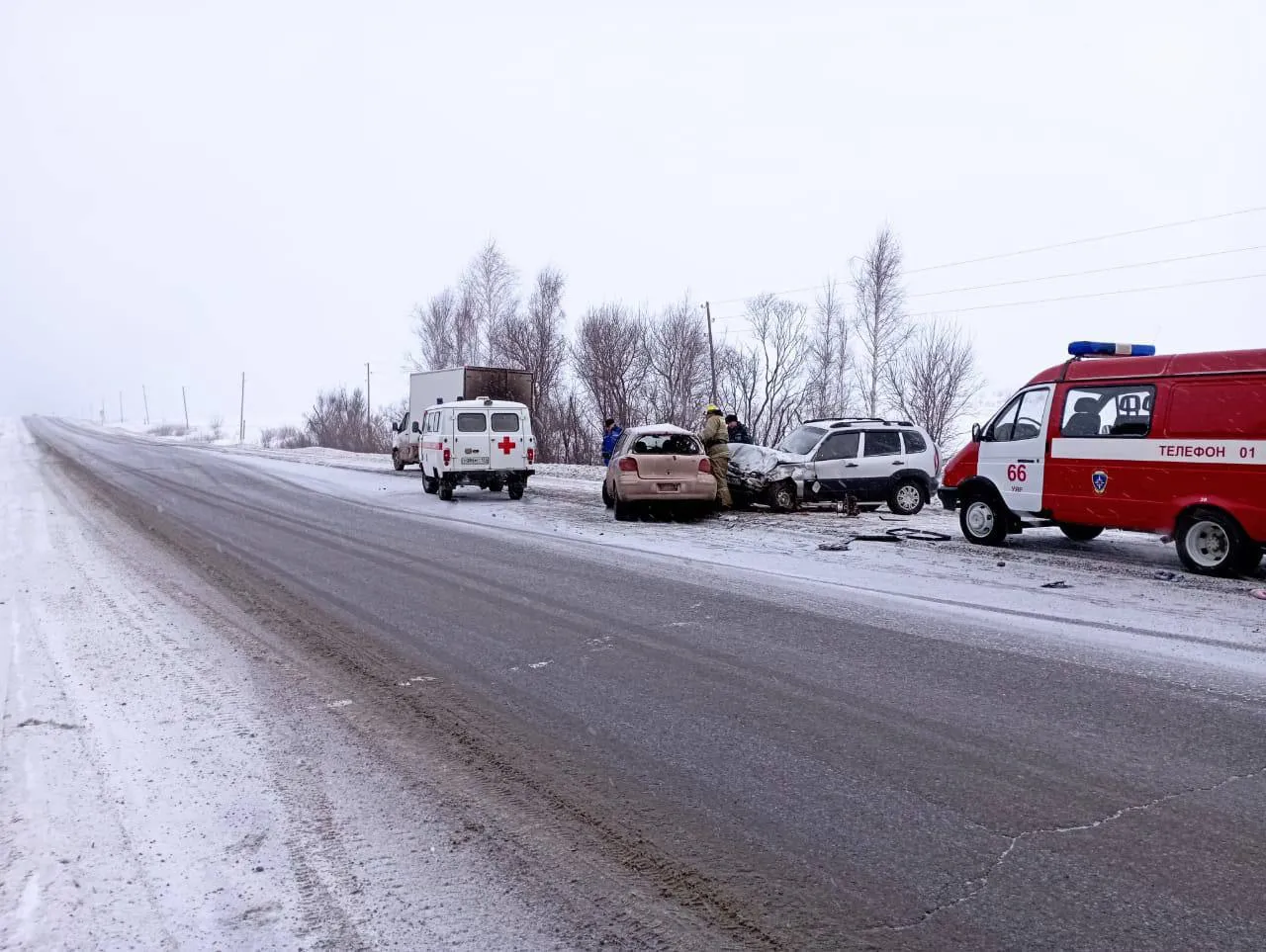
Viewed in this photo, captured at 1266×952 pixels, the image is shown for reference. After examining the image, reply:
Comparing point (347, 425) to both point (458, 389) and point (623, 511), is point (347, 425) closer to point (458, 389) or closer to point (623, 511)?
point (458, 389)

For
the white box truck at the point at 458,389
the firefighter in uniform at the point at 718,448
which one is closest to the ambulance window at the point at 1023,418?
the firefighter in uniform at the point at 718,448

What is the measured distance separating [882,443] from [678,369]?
25.1m

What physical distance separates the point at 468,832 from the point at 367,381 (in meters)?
67.7

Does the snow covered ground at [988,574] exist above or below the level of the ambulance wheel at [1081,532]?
below

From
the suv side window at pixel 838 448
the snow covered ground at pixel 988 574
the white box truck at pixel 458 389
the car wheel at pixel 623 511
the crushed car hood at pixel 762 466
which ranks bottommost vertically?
the snow covered ground at pixel 988 574

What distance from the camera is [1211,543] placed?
978 centimetres

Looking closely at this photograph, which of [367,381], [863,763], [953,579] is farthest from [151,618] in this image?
[367,381]

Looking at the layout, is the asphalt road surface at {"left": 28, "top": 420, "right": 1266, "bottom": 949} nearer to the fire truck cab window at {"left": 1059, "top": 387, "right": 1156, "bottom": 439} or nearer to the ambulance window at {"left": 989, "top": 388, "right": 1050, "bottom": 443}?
the fire truck cab window at {"left": 1059, "top": 387, "right": 1156, "bottom": 439}

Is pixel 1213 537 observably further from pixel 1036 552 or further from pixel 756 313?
pixel 756 313

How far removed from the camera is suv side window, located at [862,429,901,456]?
55.7ft

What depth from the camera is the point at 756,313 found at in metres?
42.7

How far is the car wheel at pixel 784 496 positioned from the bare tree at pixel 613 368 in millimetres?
23330

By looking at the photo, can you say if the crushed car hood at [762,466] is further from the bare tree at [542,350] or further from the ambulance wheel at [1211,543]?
the bare tree at [542,350]

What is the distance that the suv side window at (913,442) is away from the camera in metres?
17.0
